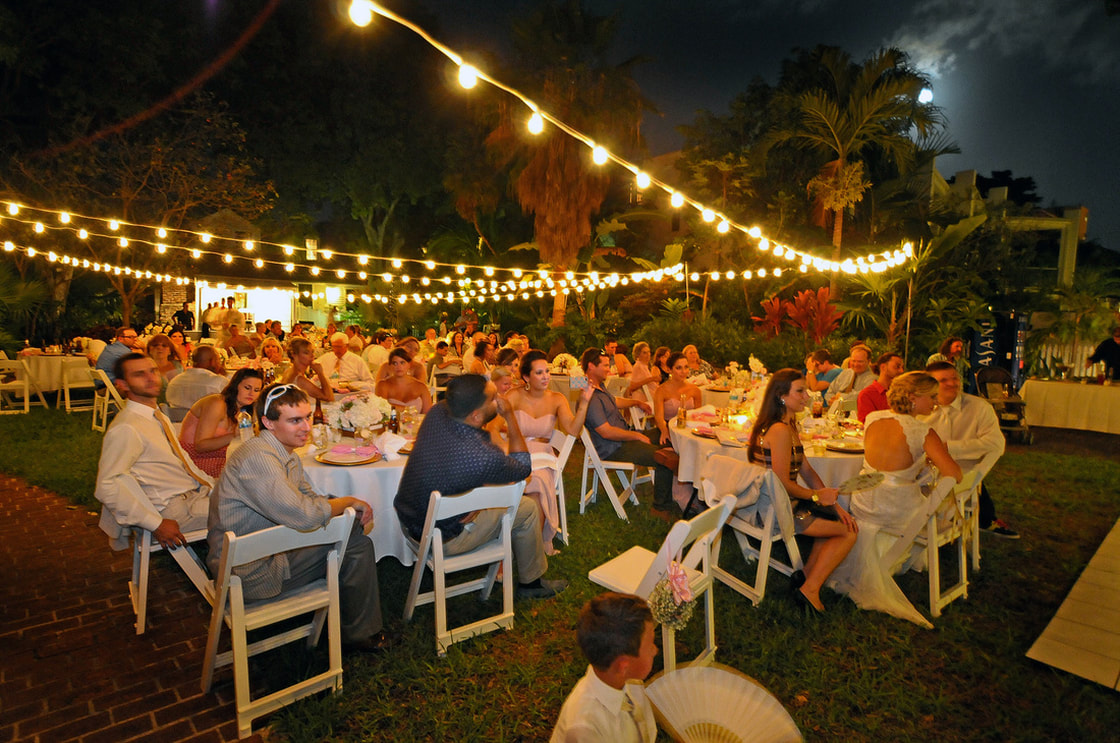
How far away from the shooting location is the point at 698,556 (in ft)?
9.78

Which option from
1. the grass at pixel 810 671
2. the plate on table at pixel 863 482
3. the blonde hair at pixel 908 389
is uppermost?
the blonde hair at pixel 908 389

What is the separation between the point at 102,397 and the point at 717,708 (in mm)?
9645

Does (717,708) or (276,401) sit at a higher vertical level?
(276,401)

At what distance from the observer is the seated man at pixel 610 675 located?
1.78 m

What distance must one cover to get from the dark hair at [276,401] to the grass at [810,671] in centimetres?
138

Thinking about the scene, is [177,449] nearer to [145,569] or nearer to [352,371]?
[145,569]

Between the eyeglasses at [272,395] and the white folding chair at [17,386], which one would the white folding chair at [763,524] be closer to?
the eyeglasses at [272,395]

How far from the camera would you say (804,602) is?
3.82 metres

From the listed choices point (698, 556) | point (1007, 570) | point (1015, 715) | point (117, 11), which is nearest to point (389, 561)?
point (698, 556)

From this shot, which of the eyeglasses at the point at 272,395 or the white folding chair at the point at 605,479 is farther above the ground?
the eyeglasses at the point at 272,395

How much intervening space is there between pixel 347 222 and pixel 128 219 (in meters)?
18.8

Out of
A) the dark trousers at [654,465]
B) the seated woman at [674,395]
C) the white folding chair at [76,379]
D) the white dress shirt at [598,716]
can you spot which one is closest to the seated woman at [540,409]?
the dark trousers at [654,465]

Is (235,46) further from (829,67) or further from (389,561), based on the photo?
(389,561)

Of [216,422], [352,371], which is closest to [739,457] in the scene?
[216,422]
